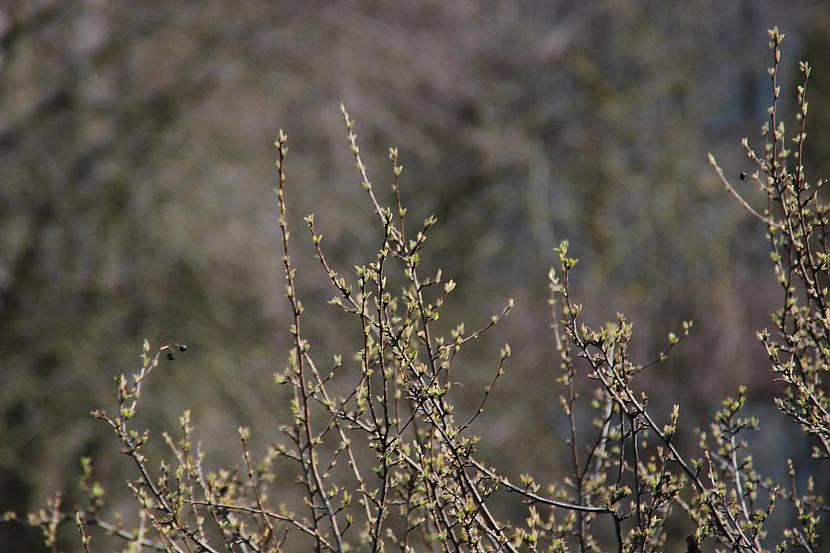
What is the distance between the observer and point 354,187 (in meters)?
10.8

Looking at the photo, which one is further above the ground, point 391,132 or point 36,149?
point 391,132

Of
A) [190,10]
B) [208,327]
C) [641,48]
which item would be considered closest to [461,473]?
[208,327]

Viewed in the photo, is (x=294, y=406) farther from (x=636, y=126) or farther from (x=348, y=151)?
(x=636, y=126)

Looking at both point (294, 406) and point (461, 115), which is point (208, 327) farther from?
point (294, 406)

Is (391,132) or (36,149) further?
(391,132)

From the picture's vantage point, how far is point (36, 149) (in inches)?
352

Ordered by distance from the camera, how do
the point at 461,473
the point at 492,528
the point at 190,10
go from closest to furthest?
the point at 461,473 < the point at 492,528 < the point at 190,10

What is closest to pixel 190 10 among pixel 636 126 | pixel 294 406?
pixel 636 126

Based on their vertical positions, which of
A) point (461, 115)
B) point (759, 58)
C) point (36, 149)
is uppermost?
point (759, 58)

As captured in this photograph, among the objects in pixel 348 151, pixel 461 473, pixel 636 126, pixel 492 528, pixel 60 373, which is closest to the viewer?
pixel 461 473

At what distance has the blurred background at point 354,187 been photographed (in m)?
8.93

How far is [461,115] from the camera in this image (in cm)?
1181

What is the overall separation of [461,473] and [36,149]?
753 cm

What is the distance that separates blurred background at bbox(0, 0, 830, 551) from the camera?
8930 millimetres
